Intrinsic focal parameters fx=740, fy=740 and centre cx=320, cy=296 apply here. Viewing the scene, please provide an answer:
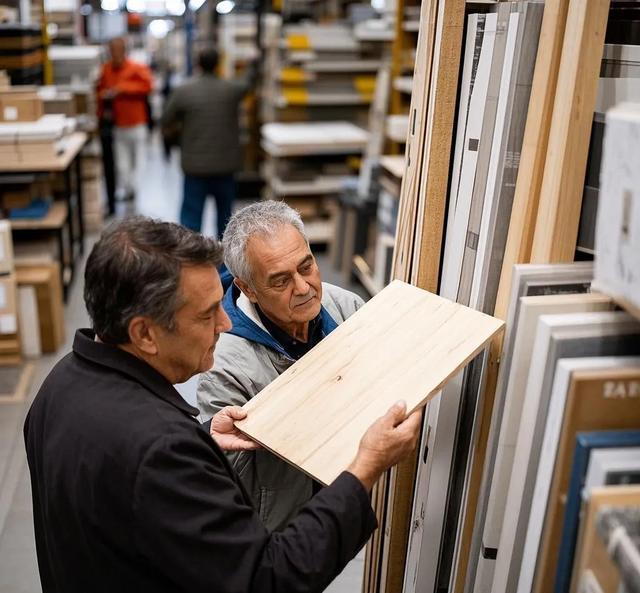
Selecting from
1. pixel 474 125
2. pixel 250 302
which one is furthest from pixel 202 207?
pixel 474 125

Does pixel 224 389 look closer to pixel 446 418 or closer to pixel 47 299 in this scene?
pixel 446 418

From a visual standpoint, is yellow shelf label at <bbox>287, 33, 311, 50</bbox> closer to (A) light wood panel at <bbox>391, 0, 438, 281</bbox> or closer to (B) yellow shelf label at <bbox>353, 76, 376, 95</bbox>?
(B) yellow shelf label at <bbox>353, 76, 376, 95</bbox>

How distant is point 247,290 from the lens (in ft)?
6.22

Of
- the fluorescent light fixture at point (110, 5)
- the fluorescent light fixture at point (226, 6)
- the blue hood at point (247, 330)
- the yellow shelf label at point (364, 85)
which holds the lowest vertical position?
the blue hood at point (247, 330)

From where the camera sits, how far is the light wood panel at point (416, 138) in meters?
1.55

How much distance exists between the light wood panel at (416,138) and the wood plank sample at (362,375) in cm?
13

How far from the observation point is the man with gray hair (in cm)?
183

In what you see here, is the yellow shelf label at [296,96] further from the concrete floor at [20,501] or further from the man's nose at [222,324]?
the man's nose at [222,324]

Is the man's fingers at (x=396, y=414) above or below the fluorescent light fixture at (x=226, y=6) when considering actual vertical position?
below

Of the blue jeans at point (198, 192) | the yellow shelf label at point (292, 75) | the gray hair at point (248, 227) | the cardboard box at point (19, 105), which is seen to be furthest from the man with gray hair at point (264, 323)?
the yellow shelf label at point (292, 75)

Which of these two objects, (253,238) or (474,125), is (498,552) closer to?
(474,125)

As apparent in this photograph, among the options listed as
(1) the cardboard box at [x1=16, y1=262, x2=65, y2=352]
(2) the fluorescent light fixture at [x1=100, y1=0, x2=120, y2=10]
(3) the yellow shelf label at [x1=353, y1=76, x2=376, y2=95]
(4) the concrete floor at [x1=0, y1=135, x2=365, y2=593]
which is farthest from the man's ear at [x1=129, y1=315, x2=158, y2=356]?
(2) the fluorescent light fixture at [x1=100, y1=0, x2=120, y2=10]

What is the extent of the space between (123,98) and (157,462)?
7164 millimetres

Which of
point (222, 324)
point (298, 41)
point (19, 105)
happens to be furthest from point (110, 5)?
point (222, 324)
